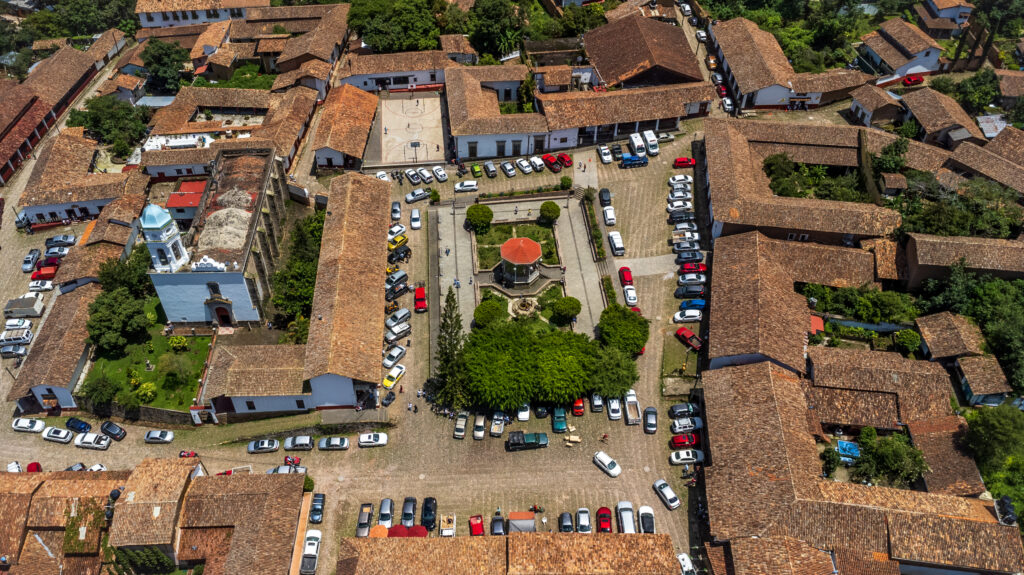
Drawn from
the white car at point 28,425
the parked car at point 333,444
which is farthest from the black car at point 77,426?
the parked car at point 333,444

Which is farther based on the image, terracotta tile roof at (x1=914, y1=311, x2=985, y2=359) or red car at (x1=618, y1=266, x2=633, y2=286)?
red car at (x1=618, y1=266, x2=633, y2=286)

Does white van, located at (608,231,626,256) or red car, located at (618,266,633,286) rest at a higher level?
white van, located at (608,231,626,256)

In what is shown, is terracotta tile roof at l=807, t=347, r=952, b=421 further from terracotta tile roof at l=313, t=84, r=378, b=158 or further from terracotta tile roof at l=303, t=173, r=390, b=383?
terracotta tile roof at l=313, t=84, r=378, b=158

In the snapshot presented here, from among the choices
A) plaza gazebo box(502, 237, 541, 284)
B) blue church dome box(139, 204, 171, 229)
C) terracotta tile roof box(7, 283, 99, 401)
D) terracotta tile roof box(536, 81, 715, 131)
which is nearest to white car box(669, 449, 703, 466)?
plaza gazebo box(502, 237, 541, 284)

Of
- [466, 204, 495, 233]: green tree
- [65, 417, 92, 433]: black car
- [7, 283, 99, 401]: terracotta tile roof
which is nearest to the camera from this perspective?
[65, 417, 92, 433]: black car

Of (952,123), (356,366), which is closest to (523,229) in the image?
(356,366)

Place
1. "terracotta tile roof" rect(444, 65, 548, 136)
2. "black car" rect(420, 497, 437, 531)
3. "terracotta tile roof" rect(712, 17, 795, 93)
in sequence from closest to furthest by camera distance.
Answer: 1. "black car" rect(420, 497, 437, 531)
2. "terracotta tile roof" rect(444, 65, 548, 136)
3. "terracotta tile roof" rect(712, 17, 795, 93)

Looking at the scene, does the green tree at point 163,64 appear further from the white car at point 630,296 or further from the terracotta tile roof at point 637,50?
the white car at point 630,296

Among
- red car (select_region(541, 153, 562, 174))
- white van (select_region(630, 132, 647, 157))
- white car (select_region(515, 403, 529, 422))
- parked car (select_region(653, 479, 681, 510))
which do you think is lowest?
parked car (select_region(653, 479, 681, 510))

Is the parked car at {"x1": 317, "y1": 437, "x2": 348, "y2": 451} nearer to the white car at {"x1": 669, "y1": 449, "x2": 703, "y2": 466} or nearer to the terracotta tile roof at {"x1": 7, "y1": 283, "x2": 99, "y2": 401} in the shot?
the terracotta tile roof at {"x1": 7, "y1": 283, "x2": 99, "y2": 401}
